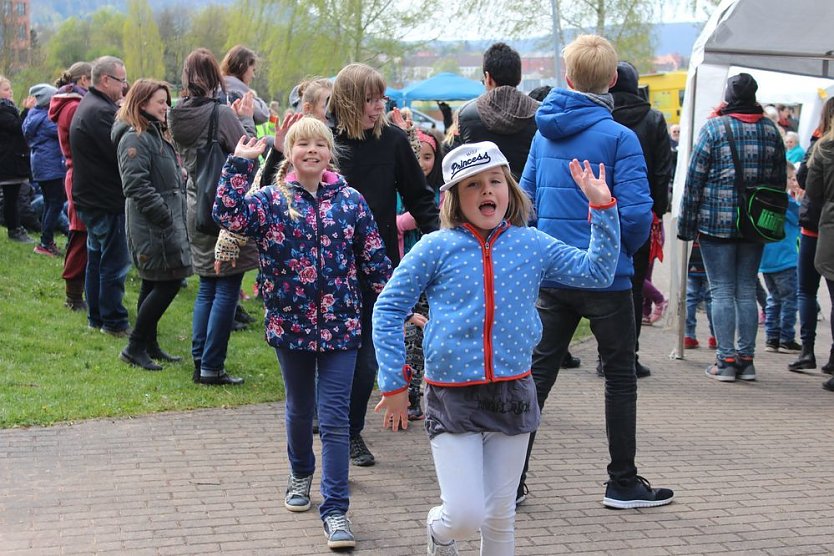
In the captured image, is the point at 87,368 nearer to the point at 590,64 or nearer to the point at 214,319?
the point at 214,319

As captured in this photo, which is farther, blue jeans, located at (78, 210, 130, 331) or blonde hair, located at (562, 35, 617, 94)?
blue jeans, located at (78, 210, 130, 331)

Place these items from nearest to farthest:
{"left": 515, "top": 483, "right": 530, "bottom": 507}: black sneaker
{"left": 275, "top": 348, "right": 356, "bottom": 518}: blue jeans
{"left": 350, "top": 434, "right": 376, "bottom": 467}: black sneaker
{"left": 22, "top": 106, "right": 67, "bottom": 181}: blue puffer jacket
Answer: {"left": 275, "top": 348, "right": 356, "bottom": 518}: blue jeans < {"left": 515, "top": 483, "right": 530, "bottom": 507}: black sneaker < {"left": 350, "top": 434, "right": 376, "bottom": 467}: black sneaker < {"left": 22, "top": 106, "right": 67, "bottom": 181}: blue puffer jacket

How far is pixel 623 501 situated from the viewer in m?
5.42

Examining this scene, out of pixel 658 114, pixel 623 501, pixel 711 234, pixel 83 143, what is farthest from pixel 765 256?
pixel 83 143

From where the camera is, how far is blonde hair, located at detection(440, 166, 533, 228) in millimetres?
4082

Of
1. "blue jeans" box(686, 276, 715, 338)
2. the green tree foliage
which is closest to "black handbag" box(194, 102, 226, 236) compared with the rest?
"blue jeans" box(686, 276, 715, 338)

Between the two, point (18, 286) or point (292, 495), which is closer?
point (292, 495)

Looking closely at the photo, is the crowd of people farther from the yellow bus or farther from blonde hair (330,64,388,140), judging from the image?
the yellow bus

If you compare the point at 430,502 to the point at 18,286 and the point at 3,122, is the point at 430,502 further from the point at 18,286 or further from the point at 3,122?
the point at 3,122

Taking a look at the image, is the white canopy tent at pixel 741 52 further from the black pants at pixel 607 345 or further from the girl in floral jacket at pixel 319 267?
the girl in floral jacket at pixel 319 267

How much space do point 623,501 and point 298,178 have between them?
2238 millimetres

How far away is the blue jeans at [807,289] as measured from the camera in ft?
29.9

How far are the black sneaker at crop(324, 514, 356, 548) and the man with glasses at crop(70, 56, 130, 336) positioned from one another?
15.2ft

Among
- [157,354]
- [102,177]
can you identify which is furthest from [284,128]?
[102,177]
